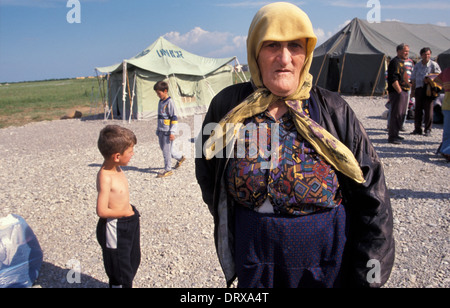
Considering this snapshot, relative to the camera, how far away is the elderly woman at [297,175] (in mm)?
1529

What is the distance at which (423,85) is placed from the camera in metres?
A: 8.36

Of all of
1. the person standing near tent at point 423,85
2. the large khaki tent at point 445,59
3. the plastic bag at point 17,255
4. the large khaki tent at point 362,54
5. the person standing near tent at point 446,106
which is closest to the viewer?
the plastic bag at point 17,255

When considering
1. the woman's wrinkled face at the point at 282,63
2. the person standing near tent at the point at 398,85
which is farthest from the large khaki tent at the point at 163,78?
the woman's wrinkled face at the point at 282,63

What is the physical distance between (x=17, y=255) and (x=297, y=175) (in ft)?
8.86

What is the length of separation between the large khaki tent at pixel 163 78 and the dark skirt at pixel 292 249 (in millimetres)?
12931

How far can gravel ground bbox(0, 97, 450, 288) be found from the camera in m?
3.26

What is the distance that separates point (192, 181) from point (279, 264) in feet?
14.9

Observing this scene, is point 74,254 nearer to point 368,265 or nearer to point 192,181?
point 192,181

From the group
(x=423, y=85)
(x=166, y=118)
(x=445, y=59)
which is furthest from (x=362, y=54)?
(x=166, y=118)

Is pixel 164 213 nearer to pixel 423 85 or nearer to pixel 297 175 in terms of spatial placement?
pixel 297 175

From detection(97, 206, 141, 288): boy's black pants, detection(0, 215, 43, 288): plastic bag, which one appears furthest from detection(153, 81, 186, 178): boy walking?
detection(97, 206, 141, 288): boy's black pants

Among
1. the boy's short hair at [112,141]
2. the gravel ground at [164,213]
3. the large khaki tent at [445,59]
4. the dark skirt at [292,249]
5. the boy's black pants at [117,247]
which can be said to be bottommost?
the gravel ground at [164,213]

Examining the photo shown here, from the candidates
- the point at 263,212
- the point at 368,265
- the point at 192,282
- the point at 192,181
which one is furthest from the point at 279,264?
the point at 192,181

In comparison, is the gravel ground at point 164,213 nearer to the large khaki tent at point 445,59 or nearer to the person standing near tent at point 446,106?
the person standing near tent at point 446,106
